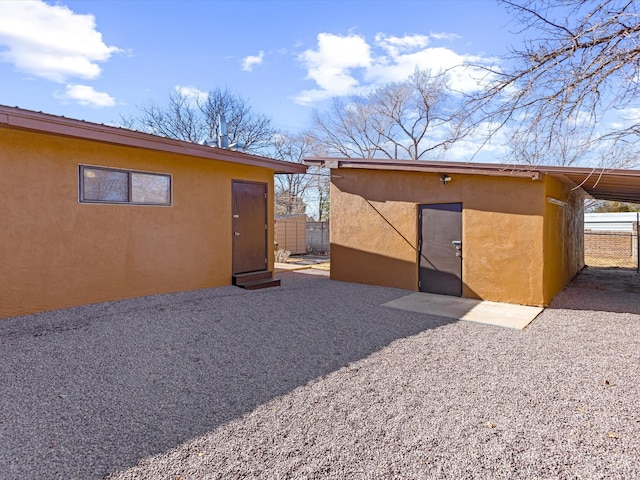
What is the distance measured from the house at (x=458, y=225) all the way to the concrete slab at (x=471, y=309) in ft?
1.14

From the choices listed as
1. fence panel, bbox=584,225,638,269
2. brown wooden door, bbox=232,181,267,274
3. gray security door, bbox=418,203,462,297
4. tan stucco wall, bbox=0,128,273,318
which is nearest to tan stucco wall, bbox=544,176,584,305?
gray security door, bbox=418,203,462,297

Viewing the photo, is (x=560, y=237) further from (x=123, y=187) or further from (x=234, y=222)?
(x=123, y=187)

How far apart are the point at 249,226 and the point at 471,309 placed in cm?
485

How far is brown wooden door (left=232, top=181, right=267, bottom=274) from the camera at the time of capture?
805 centimetres

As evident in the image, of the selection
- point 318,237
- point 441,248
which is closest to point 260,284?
point 441,248

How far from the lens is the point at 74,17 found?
1067 cm

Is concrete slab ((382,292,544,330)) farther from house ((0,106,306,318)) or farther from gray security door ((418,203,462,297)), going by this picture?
house ((0,106,306,318))

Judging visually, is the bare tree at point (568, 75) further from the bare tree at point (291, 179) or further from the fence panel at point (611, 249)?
the bare tree at point (291, 179)

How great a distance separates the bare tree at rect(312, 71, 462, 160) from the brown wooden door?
50.0 ft

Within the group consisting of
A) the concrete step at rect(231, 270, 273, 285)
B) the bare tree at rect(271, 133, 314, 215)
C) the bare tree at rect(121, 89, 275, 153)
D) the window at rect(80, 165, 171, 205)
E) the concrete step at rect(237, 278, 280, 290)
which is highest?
the bare tree at rect(121, 89, 275, 153)

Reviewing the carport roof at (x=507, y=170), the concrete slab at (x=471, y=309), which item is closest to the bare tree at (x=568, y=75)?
the carport roof at (x=507, y=170)

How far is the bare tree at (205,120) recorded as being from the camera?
23.0 meters

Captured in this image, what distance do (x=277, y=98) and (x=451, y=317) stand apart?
55.3 feet

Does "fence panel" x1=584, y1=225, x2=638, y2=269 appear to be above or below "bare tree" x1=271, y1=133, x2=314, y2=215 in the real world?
below
